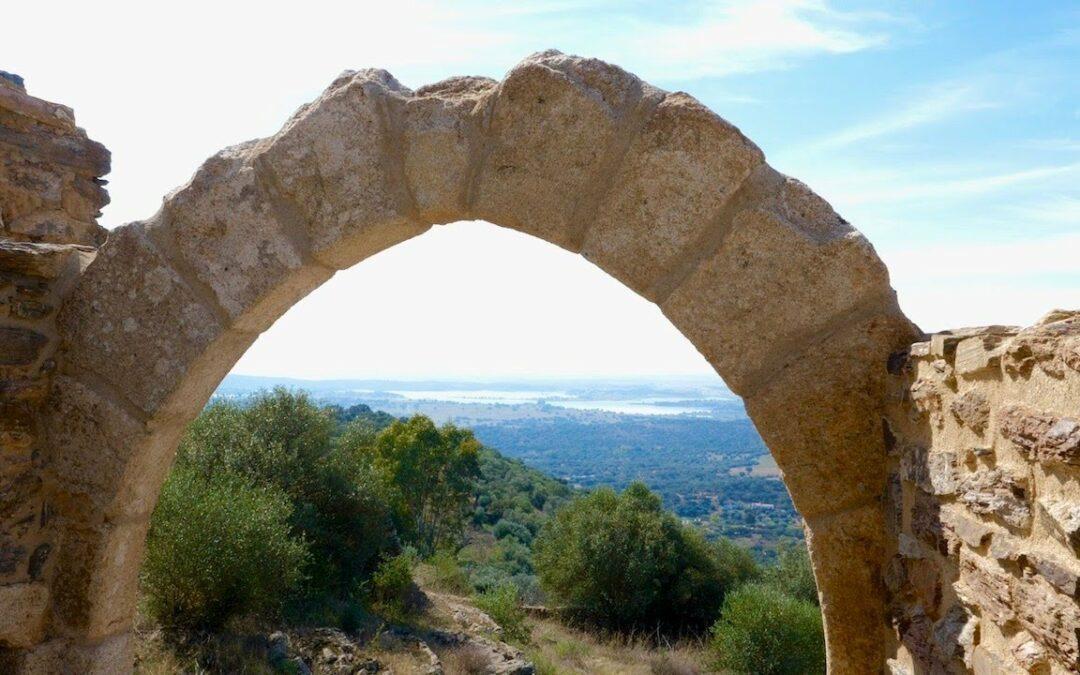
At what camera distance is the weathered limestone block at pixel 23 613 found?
8.53ft

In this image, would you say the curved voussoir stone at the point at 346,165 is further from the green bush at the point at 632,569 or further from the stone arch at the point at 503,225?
the green bush at the point at 632,569

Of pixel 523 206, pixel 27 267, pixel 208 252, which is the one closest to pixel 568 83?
pixel 523 206

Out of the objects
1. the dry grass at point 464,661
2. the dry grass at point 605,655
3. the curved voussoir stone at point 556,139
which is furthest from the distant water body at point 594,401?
the curved voussoir stone at point 556,139

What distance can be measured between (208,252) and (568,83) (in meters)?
1.23

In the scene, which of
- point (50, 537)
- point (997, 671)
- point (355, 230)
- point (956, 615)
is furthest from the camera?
point (50, 537)

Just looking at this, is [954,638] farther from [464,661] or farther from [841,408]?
[464,661]

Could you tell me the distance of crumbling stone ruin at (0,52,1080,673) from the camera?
1.73 meters

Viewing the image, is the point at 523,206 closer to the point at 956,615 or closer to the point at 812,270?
the point at 812,270

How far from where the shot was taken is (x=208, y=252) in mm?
2580

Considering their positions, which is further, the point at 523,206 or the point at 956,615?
the point at 523,206

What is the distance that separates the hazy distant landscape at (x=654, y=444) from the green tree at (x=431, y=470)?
7.55 ft

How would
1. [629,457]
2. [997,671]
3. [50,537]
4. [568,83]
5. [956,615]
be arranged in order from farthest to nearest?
[629,457] < [50,537] < [568,83] < [956,615] < [997,671]

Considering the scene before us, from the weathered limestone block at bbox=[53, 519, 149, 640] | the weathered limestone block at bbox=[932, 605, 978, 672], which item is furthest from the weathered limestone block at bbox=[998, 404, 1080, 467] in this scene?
the weathered limestone block at bbox=[53, 519, 149, 640]

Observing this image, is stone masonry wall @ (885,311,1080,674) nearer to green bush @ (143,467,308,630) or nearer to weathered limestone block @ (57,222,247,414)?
weathered limestone block @ (57,222,247,414)
